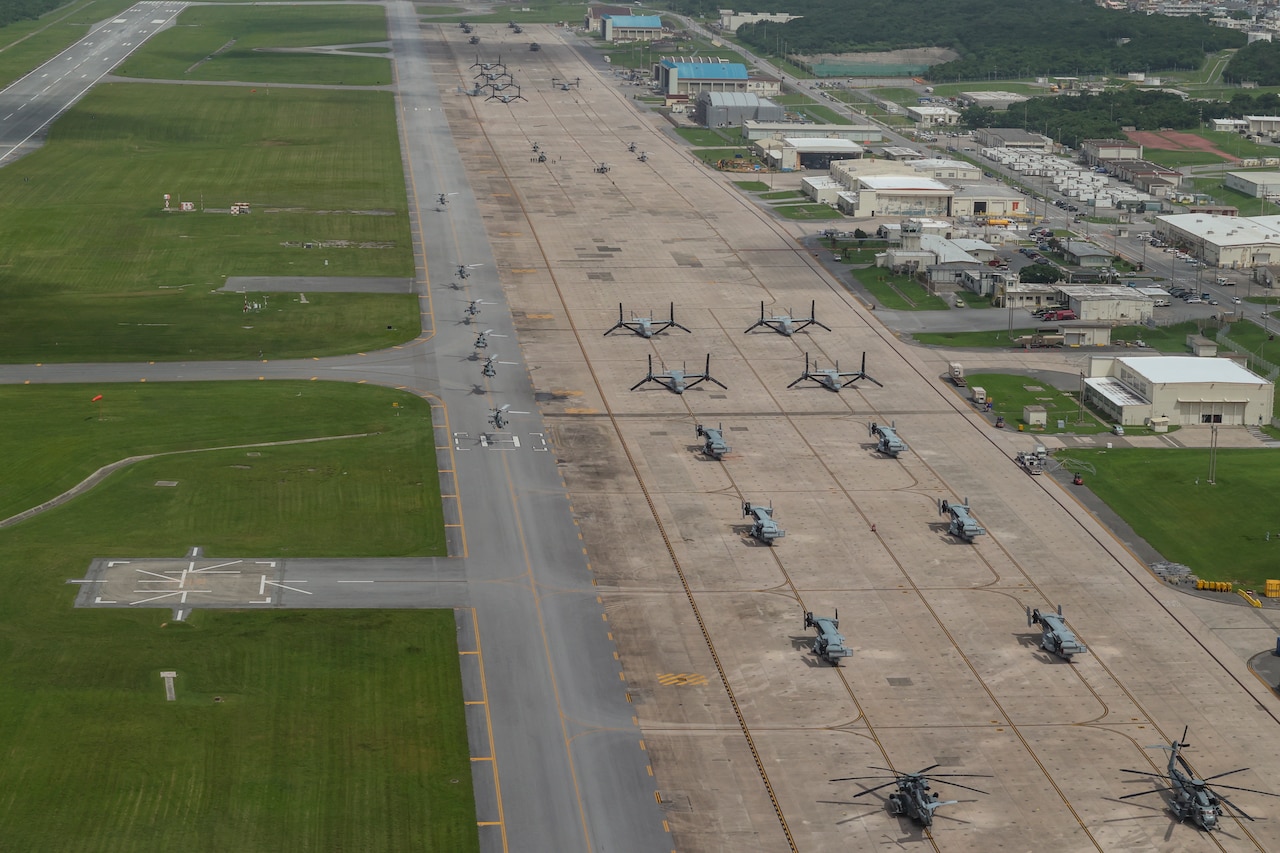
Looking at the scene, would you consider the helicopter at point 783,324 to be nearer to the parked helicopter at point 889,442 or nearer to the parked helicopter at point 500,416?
the parked helicopter at point 889,442

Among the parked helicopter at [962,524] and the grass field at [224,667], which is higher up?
the parked helicopter at [962,524]

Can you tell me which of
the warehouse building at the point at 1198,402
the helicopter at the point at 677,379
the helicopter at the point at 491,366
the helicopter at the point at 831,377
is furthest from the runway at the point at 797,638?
the warehouse building at the point at 1198,402

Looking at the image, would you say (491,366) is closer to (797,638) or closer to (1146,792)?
(797,638)

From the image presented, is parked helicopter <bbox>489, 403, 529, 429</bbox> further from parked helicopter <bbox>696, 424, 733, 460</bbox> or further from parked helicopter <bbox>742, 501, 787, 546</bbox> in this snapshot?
parked helicopter <bbox>742, 501, 787, 546</bbox>

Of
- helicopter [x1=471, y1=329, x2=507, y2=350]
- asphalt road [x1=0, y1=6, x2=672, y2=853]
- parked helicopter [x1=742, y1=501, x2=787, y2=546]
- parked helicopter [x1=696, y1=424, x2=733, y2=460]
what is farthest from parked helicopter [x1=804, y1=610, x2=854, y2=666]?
helicopter [x1=471, y1=329, x2=507, y2=350]

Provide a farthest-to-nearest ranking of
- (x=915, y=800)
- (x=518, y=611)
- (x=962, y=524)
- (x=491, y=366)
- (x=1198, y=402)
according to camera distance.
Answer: (x=491, y=366) → (x=1198, y=402) → (x=962, y=524) → (x=518, y=611) → (x=915, y=800)

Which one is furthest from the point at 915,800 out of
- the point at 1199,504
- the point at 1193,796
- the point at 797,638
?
the point at 1199,504
